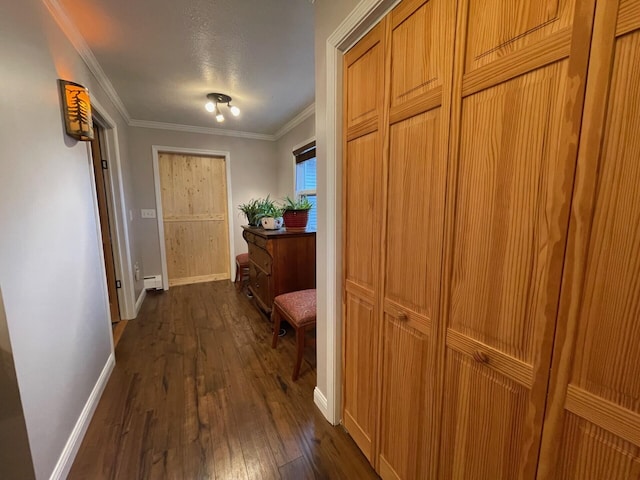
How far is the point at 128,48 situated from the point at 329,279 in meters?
2.24

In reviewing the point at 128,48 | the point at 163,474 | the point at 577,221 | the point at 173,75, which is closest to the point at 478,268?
the point at 577,221

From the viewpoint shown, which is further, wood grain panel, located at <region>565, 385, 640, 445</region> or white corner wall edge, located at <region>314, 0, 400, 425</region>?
white corner wall edge, located at <region>314, 0, 400, 425</region>

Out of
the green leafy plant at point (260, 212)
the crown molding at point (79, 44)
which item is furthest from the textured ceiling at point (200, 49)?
the green leafy plant at point (260, 212)

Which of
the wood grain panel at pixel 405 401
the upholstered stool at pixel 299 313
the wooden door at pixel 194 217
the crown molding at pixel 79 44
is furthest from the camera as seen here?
the wooden door at pixel 194 217

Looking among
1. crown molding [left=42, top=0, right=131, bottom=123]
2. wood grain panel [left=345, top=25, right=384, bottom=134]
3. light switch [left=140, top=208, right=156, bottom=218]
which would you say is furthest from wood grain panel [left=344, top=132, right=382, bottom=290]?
light switch [left=140, top=208, right=156, bottom=218]

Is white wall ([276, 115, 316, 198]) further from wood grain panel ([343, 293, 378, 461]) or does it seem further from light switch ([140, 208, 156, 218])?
wood grain panel ([343, 293, 378, 461])

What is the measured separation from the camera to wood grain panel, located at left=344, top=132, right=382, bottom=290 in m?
1.12

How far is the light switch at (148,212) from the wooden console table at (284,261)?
1.95 meters

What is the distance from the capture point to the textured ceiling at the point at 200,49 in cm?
153

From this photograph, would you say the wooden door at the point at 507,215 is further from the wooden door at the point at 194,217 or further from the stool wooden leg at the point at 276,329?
the wooden door at the point at 194,217

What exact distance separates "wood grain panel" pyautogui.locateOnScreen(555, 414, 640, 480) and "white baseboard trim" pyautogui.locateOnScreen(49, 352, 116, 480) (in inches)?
74.5

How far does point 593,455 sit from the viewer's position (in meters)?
0.56

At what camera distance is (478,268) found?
754 millimetres

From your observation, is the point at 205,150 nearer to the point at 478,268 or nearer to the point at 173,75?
the point at 173,75
